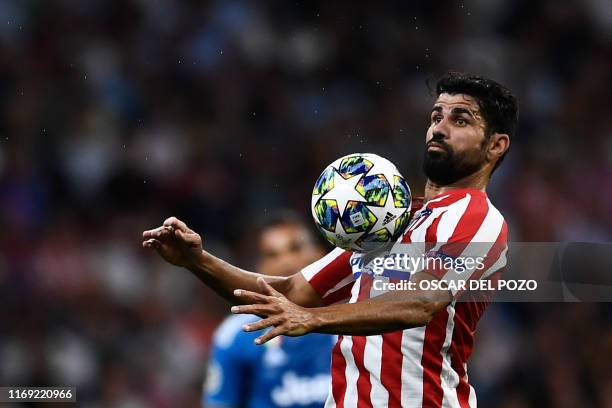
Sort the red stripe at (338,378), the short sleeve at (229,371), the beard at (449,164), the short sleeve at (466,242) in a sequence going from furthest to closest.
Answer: the short sleeve at (229,371) < the beard at (449,164) < the red stripe at (338,378) < the short sleeve at (466,242)

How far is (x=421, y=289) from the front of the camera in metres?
3.74

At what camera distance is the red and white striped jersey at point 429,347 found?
399 centimetres

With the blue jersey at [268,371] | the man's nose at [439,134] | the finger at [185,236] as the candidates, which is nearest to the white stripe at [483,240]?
the man's nose at [439,134]

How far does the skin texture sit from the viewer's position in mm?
3553

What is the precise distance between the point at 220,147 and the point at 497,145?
6340 mm

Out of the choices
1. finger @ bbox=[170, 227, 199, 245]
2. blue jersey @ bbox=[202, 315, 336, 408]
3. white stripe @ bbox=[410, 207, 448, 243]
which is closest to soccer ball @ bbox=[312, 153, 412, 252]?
white stripe @ bbox=[410, 207, 448, 243]

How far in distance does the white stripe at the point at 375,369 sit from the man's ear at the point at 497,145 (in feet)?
2.75

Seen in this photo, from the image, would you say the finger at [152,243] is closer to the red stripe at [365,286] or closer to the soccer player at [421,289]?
the soccer player at [421,289]

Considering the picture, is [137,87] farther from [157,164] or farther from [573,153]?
[573,153]

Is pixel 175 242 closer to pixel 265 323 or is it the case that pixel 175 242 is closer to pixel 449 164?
pixel 265 323

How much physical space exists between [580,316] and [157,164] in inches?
157

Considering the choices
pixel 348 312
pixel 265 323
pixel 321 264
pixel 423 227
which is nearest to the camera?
pixel 265 323

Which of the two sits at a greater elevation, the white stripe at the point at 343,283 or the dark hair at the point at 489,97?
the dark hair at the point at 489,97

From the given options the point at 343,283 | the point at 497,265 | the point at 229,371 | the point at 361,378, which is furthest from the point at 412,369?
the point at 229,371
